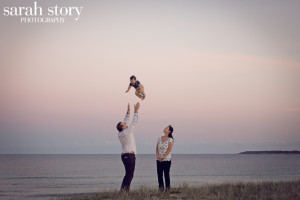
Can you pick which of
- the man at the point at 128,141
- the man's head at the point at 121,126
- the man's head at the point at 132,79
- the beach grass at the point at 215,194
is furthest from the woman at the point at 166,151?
the man's head at the point at 132,79

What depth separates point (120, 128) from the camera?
10.9 meters

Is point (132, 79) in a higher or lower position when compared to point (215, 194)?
higher

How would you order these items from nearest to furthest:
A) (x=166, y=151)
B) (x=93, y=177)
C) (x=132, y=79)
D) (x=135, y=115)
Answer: (x=135, y=115), (x=166, y=151), (x=132, y=79), (x=93, y=177)

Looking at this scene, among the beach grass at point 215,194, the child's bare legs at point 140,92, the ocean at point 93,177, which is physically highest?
the child's bare legs at point 140,92

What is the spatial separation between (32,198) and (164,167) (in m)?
18.7

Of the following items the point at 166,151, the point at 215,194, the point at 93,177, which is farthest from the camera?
the point at 93,177

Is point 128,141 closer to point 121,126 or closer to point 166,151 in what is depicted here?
point 121,126

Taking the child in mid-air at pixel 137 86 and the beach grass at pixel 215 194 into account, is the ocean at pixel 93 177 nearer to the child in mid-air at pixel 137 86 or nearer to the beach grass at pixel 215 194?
the beach grass at pixel 215 194

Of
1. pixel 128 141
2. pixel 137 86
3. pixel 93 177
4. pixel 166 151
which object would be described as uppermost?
pixel 137 86

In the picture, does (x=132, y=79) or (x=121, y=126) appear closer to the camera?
(x=121, y=126)

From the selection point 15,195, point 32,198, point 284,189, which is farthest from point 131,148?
point 15,195

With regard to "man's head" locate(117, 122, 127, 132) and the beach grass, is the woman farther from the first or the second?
"man's head" locate(117, 122, 127, 132)

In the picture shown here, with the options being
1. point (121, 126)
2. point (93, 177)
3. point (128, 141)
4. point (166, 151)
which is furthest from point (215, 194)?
point (93, 177)

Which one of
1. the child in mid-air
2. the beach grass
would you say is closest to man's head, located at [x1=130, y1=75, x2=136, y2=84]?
the child in mid-air
